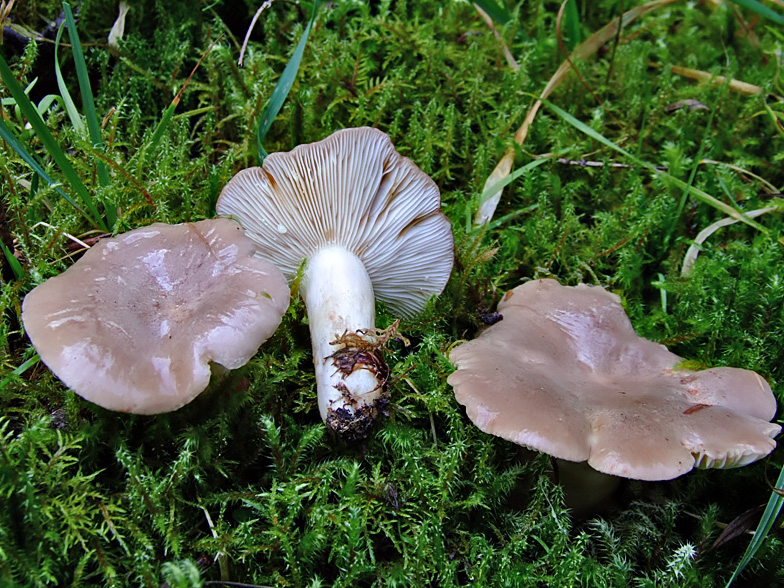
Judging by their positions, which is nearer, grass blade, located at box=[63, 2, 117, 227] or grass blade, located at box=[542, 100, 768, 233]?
grass blade, located at box=[63, 2, 117, 227]

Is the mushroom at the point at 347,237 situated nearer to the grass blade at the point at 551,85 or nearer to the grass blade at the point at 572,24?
the grass blade at the point at 551,85

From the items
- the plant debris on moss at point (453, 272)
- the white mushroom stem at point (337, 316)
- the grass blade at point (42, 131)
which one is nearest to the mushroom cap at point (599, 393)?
the plant debris on moss at point (453, 272)

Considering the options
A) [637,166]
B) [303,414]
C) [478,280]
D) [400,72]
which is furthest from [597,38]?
[303,414]

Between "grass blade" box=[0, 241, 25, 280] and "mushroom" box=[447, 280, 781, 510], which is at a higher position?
"grass blade" box=[0, 241, 25, 280]

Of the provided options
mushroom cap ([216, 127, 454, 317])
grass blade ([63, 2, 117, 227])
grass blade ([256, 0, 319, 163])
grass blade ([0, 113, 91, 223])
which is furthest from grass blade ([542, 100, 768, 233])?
grass blade ([0, 113, 91, 223])

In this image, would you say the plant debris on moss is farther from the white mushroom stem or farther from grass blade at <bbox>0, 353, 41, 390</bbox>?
Result: the white mushroom stem

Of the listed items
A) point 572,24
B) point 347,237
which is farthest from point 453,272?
point 572,24

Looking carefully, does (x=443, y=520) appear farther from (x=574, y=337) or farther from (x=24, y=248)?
(x=24, y=248)
